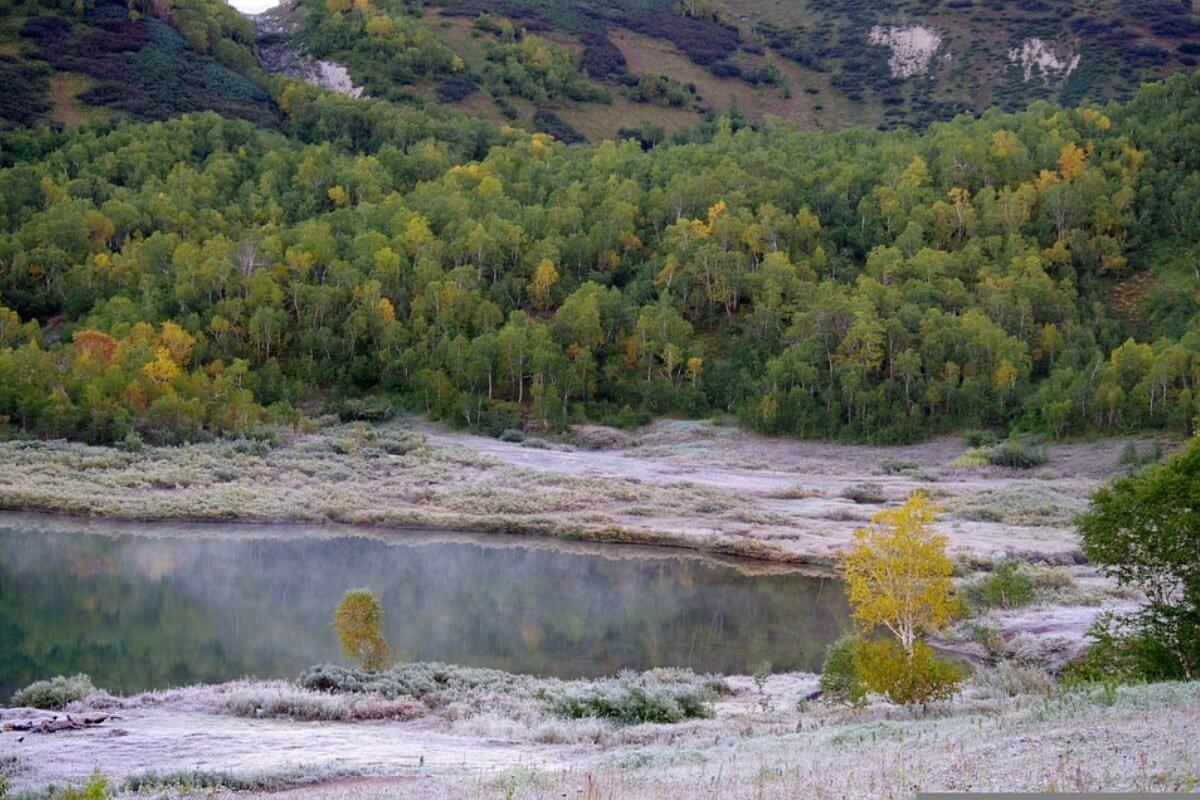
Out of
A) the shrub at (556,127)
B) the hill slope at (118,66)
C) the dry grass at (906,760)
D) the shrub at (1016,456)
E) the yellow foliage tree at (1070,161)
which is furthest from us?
the shrub at (556,127)

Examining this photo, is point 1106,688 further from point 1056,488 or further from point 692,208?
point 692,208

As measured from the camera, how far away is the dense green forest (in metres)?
74.0

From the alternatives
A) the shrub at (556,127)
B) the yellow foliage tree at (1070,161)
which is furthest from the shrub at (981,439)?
the shrub at (556,127)

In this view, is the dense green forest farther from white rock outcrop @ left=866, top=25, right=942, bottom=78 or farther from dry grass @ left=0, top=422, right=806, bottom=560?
white rock outcrop @ left=866, top=25, right=942, bottom=78

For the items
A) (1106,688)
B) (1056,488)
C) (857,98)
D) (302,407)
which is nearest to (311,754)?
(1106,688)

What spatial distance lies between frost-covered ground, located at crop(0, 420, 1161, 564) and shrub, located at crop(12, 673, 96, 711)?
28119 mm

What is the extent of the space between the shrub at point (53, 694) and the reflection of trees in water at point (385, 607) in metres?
2.63

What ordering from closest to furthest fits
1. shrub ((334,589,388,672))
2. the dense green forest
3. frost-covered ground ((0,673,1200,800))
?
frost-covered ground ((0,673,1200,800)), shrub ((334,589,388,672)), the dense green forest

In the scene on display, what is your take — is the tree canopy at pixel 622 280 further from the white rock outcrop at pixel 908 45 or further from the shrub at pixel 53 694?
the white rock outcrop at pixel 908 45

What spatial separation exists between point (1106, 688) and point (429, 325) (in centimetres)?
7388

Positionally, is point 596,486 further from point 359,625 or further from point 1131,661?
point 1131,661

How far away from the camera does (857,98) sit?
590 ft

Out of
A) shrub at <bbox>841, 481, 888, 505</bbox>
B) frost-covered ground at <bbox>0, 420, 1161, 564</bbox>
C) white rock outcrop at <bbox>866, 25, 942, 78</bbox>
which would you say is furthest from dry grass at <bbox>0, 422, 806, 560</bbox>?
white rock outcrop at <bbox>866, 25, 942, 78</bbox>

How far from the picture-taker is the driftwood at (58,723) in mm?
20547
